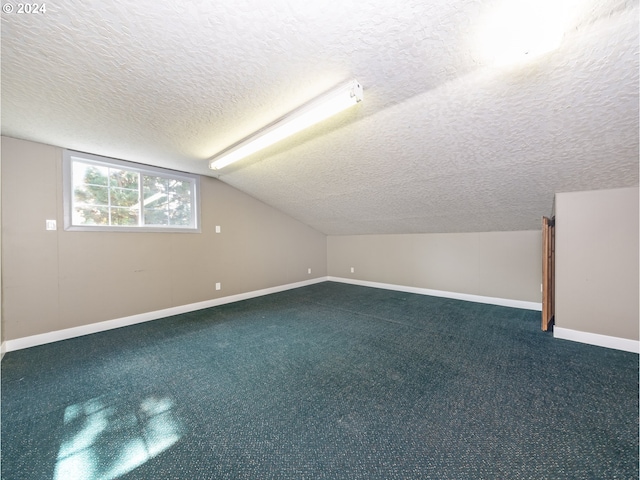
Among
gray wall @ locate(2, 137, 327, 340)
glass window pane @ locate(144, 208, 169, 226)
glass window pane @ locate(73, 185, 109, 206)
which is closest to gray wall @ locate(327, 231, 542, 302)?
gray wall @ locate(2, 137, 327, 340)

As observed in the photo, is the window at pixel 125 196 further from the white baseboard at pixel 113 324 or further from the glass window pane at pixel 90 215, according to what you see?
the white baseboard at pixel 113 324

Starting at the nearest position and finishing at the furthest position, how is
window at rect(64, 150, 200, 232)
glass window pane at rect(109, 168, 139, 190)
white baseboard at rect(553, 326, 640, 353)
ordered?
white baseboard at rect(553, 326, 640, 353) → window at rect(64, 150, 200, 232) → glass window pane at rect(109, 168, 139, 190)

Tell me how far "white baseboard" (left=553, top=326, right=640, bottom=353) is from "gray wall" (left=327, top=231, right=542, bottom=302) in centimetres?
121

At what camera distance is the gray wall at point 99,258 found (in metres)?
2.57

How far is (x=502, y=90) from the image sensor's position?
1.59 meters

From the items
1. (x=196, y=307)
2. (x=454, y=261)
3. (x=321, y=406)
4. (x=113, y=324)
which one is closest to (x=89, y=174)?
(x=113, y=324)

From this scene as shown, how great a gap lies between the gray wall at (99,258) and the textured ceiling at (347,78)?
54 cm

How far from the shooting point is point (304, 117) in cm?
190

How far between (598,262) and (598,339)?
0.82 m

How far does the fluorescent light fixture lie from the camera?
5.30 feet

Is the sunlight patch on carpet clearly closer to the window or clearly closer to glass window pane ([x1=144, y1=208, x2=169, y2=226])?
the window

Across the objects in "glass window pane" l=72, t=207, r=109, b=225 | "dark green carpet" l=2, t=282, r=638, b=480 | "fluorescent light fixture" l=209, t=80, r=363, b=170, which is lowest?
"dark green carpet" l=2, t=282, r=638, b=480

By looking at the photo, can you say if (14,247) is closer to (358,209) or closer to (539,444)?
(358,209)

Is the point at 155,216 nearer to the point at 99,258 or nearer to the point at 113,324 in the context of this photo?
the point at 99,258
